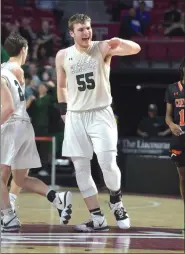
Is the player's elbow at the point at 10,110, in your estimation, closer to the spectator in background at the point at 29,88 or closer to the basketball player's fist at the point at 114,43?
the basketball player's fist at the point at 114,43

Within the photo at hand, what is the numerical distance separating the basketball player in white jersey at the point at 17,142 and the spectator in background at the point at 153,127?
6997 millimetres

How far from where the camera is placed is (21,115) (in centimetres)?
766

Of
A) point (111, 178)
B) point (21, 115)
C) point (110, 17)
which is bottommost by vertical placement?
point (111, 178)

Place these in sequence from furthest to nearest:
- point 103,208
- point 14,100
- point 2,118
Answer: point 103,208 < point 14,100 < point 2,118

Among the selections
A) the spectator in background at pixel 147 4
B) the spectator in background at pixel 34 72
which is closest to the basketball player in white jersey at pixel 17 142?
the spectator in background at pixel 34 72

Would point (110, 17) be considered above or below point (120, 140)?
above

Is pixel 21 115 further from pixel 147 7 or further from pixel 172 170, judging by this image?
pixel 147 7

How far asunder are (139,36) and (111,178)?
9.38m

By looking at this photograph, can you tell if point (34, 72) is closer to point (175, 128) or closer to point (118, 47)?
point (175, 128)

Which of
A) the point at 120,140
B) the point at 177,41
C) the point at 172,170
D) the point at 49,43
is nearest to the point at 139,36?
the point at 177,41

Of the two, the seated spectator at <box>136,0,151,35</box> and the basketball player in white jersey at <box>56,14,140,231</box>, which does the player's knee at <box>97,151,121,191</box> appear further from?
the seated spectator at <box>136,0,151,35</box>

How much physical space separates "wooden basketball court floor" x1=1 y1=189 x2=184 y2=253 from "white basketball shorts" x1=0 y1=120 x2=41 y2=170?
2.07ft

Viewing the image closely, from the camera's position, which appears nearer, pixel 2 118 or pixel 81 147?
pixel 2 118

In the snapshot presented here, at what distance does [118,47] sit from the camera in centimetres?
745
